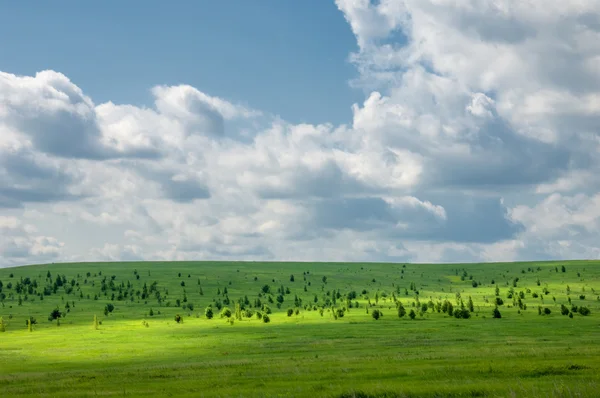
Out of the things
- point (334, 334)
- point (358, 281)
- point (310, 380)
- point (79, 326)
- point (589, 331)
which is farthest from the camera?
point (358, 281)

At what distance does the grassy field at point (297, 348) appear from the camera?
32156 millimetres

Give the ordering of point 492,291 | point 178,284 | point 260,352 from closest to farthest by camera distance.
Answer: point 260,352
point 492,291
point 178,284

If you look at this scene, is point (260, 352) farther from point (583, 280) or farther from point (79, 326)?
point (583, 280)

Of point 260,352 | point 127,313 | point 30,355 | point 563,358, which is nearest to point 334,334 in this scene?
point 260,352

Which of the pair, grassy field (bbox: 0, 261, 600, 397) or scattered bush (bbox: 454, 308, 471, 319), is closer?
grassy field (bbox: 0, 261, 600, 397)

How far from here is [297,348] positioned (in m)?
58.9

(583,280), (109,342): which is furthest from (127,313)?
(583,280)

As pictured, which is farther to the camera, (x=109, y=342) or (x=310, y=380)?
(x=109, y=342)

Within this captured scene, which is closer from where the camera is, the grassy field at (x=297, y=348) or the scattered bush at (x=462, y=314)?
the grassy field at (x=297, y=348)

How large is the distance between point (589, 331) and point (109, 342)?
5334cm

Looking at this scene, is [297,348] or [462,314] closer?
[297,348]

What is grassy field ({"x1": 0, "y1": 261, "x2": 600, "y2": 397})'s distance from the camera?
32156 millimetres

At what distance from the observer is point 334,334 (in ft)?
243

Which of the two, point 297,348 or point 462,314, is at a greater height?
point 462,314
